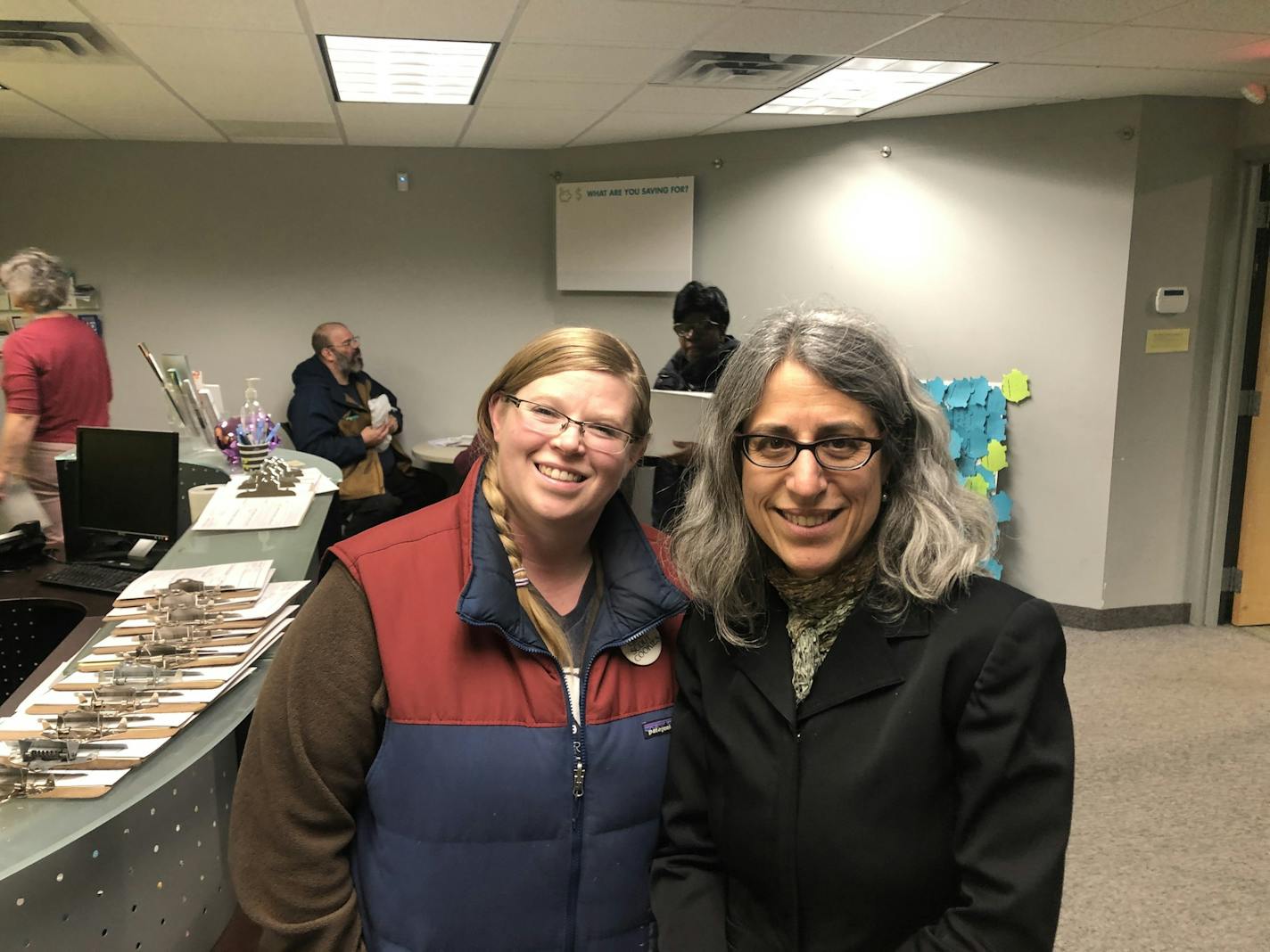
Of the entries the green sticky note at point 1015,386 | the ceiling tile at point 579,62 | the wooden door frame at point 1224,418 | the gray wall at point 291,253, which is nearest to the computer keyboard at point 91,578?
the ceiling tile at point 579,62

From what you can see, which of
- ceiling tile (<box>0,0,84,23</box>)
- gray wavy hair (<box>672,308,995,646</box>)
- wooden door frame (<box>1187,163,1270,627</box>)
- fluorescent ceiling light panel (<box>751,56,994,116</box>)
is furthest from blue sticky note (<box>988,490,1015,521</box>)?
ceiling tile (<box>0,0,84,23</box>)

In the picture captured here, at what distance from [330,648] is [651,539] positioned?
1.61 feet

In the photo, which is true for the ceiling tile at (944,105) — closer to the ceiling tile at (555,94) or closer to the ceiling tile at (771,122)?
the ceiling tile at (771,122)

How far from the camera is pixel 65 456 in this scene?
2.89 m

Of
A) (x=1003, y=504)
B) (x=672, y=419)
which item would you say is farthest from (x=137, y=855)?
(x=1003, y=504)

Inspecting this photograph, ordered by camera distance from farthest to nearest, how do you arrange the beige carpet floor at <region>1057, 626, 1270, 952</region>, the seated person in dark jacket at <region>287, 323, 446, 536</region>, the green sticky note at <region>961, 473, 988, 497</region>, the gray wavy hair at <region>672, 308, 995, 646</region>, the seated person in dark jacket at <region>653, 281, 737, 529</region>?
the seated person in dark jacket at <region>287, 323, 446, 536</region> < the green sticky note at <region>961, 473, 988, 497</region> < the seated person in dark jacket at <region>653, 281, 737, 529</region> < the beige carpet floor at <region>1057, 626, 1270, 952</region> < the gray wavy hair at <region>672, 308, 995, 646</region>

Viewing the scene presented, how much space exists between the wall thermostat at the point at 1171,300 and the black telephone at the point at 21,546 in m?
4.54

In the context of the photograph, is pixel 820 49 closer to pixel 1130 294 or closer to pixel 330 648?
pixel 1130 294

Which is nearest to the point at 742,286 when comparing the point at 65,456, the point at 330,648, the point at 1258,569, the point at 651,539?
the point at 1258,569

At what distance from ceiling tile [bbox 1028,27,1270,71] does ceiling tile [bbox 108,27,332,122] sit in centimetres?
272

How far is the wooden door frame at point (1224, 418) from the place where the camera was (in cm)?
405

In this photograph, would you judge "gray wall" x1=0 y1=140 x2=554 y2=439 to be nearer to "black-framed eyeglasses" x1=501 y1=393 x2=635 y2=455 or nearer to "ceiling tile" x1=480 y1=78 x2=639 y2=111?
"ceiling tile" x1=480 y1=78 x2=639 y2=111

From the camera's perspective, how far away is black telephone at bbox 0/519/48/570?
2.70 m

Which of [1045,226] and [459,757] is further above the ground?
[1045,226]
